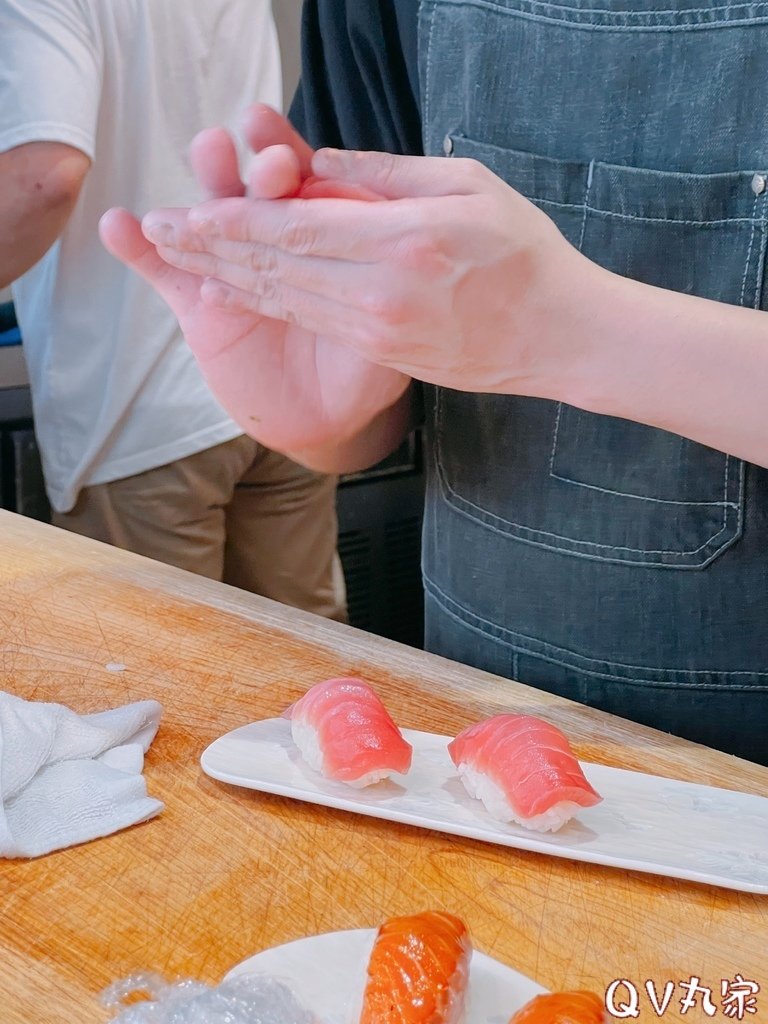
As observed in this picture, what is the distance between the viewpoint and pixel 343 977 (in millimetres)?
667

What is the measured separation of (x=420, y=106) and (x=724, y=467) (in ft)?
1.46

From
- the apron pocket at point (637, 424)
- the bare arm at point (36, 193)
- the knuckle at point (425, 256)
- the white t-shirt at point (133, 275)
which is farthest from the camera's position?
the white t-shirt at point (133, 275)

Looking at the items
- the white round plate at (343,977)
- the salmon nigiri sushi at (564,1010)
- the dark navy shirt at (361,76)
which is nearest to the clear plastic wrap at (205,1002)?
the white round plate at (343,977)

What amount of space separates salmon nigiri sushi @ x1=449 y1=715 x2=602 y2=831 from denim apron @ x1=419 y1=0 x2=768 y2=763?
0.19m

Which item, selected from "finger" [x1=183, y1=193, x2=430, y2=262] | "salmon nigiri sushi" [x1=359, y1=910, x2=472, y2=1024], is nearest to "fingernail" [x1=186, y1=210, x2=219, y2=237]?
"finger" [x1=183, y1=193, x2=430, y2=262]

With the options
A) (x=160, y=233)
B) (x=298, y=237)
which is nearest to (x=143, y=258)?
(x=160, y=233)

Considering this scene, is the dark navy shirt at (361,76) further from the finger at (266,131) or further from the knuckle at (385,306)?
the knuckle at (385,306)

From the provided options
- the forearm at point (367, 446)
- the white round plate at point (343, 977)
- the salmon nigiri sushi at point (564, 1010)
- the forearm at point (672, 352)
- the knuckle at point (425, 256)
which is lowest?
the white round plate at point (343, 977)

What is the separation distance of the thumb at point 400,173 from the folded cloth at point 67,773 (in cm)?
44

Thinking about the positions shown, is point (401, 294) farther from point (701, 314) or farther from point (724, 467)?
point (724, 467)

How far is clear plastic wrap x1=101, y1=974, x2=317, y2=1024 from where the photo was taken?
62 cm

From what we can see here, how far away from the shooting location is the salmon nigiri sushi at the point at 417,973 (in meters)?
0.61

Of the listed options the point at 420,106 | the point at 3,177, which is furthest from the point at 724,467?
the point at 3,177

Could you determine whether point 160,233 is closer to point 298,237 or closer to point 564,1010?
point 298,237
